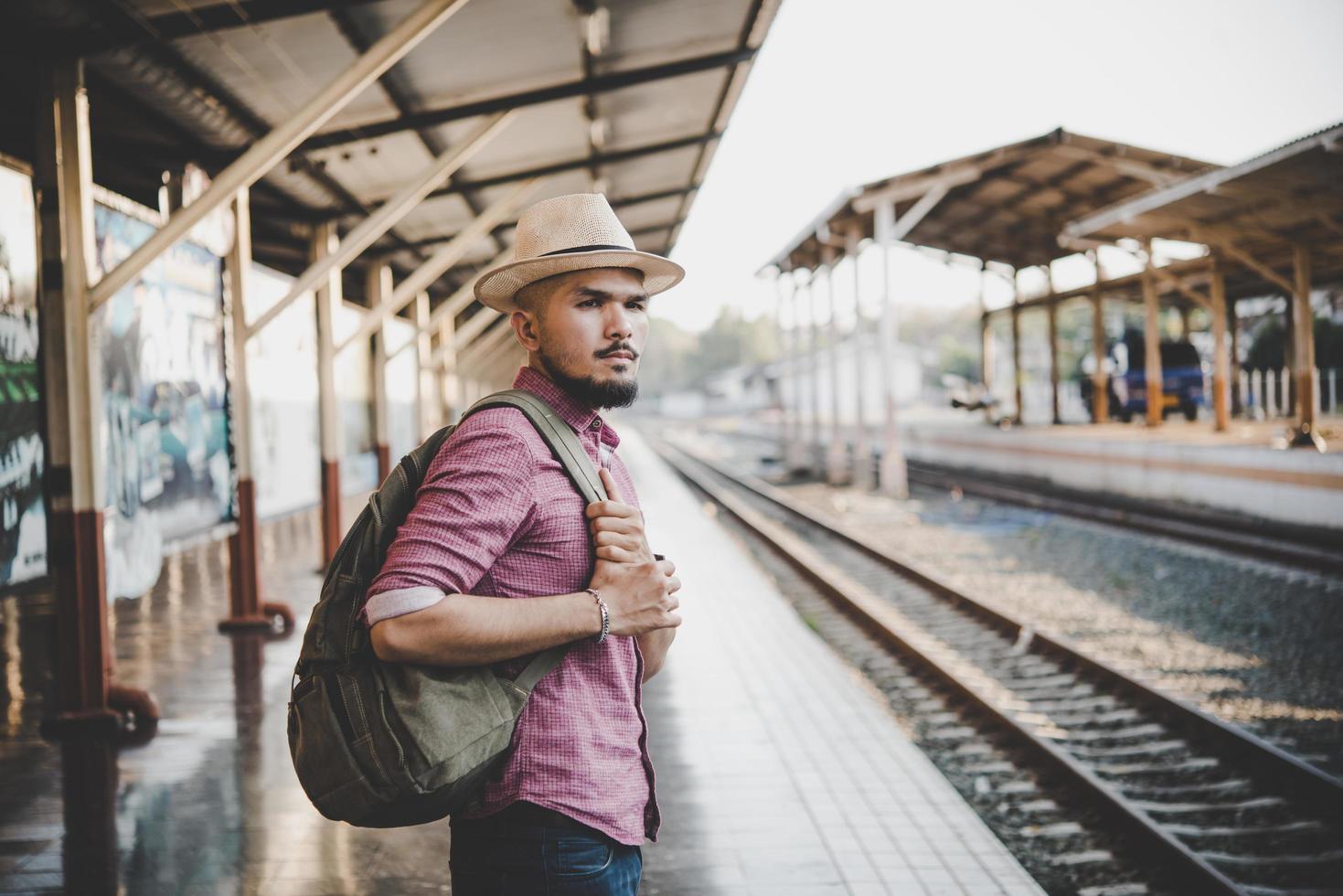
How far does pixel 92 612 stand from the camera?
17.8 ft

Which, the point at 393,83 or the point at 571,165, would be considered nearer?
the point at 393,83

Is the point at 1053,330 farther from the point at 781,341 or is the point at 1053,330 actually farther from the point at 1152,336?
the point at 781,341

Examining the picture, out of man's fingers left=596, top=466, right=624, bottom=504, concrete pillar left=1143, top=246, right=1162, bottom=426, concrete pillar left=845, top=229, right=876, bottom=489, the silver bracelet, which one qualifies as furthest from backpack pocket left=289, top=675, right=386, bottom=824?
concrete pillar left=1143, top=246, right=1162, bottom=426

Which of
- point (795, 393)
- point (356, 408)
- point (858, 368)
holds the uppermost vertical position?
point (858, 368)

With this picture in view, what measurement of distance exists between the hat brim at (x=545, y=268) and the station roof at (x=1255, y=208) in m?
10.8

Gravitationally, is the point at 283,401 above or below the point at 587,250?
above

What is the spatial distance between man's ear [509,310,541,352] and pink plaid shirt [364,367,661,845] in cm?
9

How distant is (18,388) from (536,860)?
5.54m

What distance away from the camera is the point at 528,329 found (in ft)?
6.35

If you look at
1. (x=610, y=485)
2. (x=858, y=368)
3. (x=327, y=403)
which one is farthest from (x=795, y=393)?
(x=610, y=485)

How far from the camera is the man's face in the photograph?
1860 millimetres

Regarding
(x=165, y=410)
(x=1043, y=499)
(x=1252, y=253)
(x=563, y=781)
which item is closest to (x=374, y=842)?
(x=563, y=781)

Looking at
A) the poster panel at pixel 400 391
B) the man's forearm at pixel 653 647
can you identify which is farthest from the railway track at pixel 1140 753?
the poster panel at pixel 400 391

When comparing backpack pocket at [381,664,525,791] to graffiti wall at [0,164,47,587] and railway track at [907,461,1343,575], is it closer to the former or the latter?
graffiti wall at [0,164,47,587]
